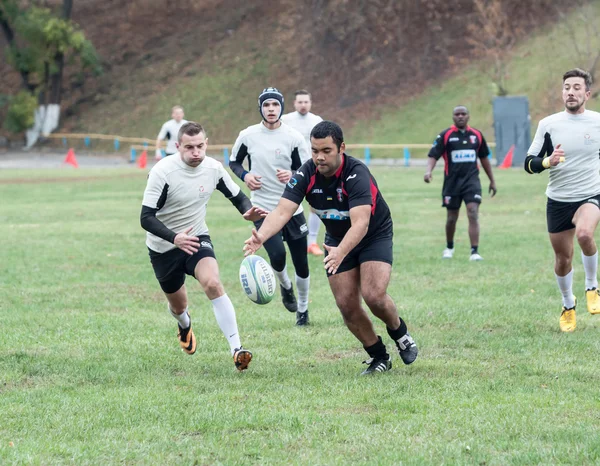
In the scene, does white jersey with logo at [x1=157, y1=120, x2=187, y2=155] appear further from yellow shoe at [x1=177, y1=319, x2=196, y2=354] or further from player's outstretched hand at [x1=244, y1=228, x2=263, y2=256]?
player's outstretched hand at [x1=244, y1=228, x2=263, y2=256]

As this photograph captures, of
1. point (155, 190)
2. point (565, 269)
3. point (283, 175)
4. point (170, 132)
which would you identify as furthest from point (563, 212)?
point (170, 132)

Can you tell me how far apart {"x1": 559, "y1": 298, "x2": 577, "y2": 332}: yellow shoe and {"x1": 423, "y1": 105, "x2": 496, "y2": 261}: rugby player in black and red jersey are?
4961 mm

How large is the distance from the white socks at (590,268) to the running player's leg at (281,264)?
9.71 feet

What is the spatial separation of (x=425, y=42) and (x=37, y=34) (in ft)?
69.6

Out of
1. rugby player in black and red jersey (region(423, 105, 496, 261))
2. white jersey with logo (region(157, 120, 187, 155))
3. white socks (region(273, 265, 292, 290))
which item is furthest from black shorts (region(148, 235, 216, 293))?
white jersey with logo (region(157, 120, 187, 155))

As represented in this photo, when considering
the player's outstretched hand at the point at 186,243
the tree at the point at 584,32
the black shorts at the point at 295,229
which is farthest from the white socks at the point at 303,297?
the tree at the point at 584,32

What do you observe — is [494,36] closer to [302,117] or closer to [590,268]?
[302,117]

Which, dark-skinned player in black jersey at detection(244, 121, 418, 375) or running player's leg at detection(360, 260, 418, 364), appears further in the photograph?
running player's leg at detection(360, 260, 418, 364)

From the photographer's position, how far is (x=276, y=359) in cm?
812

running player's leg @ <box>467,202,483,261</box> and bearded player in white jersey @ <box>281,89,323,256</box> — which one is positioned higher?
bearded player in white jersey @ <box>281,89,323,256</box>

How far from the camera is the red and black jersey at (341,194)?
7114 mm

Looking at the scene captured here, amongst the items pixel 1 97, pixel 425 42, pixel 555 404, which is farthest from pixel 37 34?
pixel 555 404

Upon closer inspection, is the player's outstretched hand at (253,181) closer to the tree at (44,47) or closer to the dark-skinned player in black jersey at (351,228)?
the dark-skinned player in black jersey at (351,228)

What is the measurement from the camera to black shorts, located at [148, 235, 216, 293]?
7.98 m
